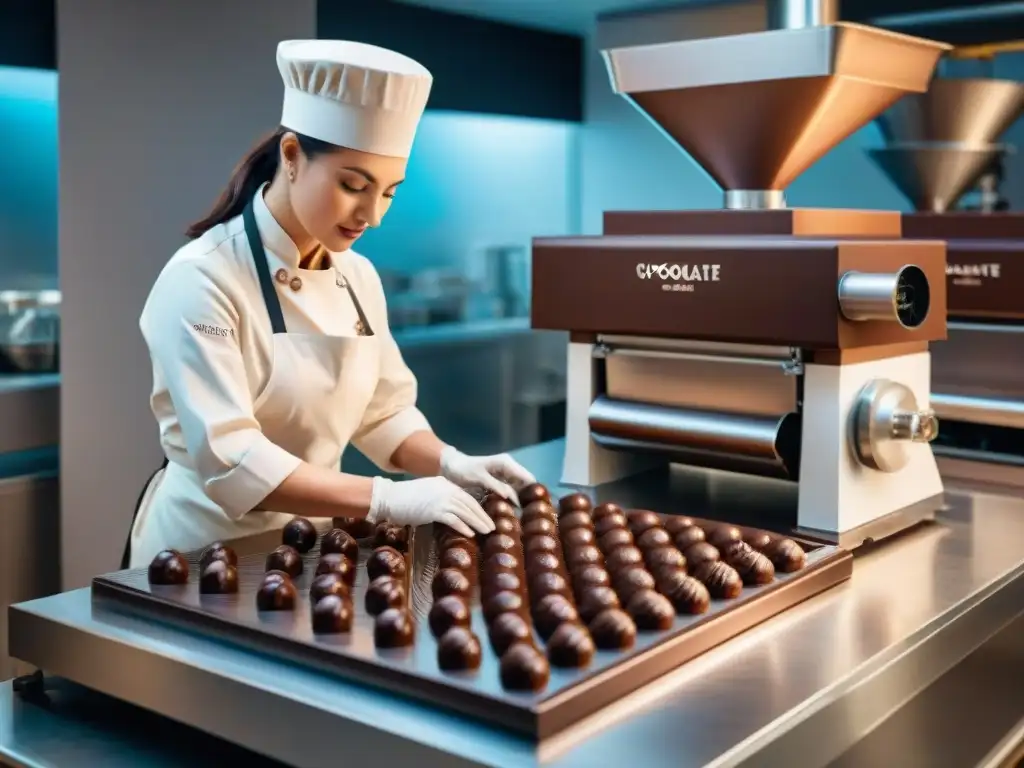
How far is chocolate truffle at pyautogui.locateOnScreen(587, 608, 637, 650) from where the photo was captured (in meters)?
1.09

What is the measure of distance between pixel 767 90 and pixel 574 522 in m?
0.73

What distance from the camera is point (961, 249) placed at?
2.24 metres

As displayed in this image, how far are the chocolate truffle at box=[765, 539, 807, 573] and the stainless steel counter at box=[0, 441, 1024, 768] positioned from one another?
0.15 ft

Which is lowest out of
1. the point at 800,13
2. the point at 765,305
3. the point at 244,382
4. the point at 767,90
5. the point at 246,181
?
the point at 244,382

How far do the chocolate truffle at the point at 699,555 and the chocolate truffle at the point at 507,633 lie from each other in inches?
11.8

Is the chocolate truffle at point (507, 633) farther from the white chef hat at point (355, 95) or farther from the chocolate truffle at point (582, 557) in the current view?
the white chef hat at point (355, 95)

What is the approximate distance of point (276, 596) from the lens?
3.92 feet

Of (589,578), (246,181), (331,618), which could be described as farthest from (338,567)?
(246,181)

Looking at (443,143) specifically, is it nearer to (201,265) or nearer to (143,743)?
(201,265)

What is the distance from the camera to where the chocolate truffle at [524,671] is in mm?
992

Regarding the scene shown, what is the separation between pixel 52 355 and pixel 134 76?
2.41ft

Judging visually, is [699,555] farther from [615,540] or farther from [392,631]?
[392,631]

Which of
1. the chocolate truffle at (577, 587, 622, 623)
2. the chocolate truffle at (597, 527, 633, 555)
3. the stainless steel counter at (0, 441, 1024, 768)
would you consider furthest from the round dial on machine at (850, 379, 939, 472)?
the chocolate truffle at (577, 587, 622, 623)

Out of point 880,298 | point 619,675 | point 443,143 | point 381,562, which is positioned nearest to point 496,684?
point 619,675
